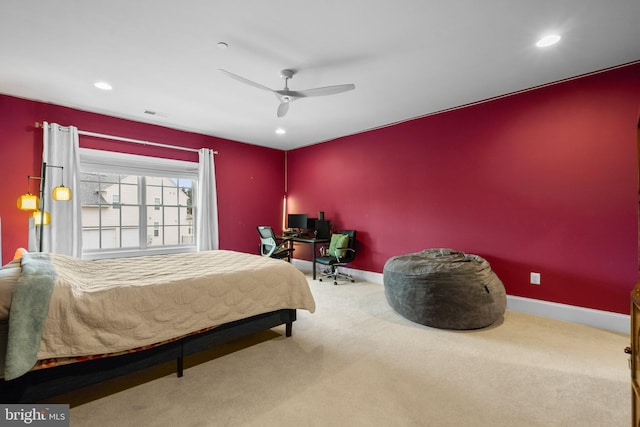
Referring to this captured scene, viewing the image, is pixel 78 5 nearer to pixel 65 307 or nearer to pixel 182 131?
pixel 65 307

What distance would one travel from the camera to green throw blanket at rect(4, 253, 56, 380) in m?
1.39

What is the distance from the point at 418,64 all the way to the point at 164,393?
3439 mm

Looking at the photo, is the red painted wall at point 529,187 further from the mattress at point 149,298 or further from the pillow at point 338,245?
the mattress at point 149,298

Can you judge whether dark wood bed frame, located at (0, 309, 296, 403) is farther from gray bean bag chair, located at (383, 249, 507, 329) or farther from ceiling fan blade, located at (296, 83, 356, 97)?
ceiling fan blade, located at (296, 83, 356, 97)

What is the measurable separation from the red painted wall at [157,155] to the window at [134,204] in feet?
0.70

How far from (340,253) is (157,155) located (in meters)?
3.44

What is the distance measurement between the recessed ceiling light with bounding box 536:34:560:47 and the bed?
2.95 metres

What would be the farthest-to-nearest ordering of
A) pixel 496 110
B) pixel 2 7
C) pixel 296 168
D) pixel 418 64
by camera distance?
pixel 296 168 < pixel 496 110 < pixel 418 64 < pixel 2 7

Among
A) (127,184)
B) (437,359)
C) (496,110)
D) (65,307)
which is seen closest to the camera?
(65,307)

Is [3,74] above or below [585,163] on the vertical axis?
above

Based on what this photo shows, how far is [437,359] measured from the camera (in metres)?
2.30

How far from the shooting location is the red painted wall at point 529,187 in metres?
2.86

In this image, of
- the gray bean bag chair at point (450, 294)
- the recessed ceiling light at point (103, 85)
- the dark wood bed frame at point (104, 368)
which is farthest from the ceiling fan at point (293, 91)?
the dark wood bed frame at point (104, 368)

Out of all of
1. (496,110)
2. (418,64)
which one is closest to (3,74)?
(418,64)
